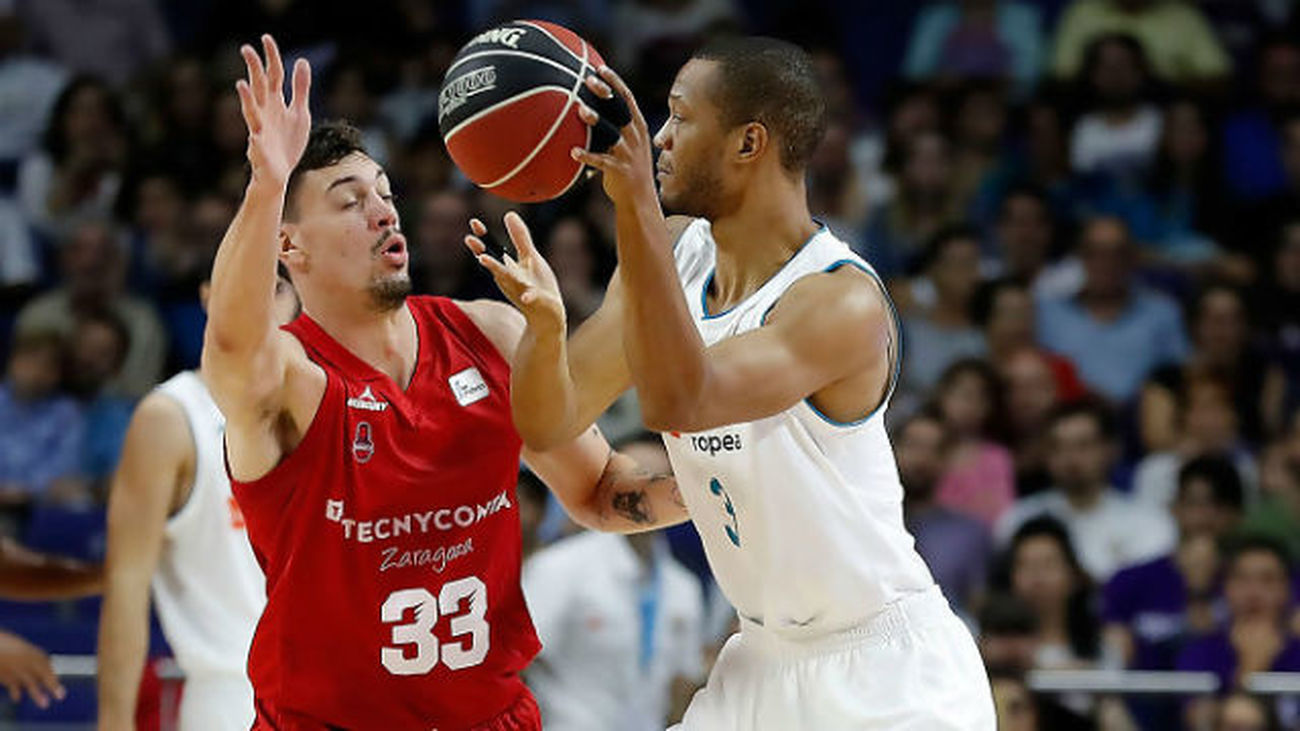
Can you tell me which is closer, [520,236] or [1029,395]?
[520,236]

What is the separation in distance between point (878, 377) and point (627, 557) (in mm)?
3686

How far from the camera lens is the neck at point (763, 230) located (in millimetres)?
4434

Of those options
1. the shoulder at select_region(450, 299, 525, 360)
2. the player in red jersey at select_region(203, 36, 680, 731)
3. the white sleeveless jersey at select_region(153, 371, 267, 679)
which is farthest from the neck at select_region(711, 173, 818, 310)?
the white sleeveless jersey at select_region(153, 371, 267, 679)

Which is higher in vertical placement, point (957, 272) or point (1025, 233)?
point (1025, 233)

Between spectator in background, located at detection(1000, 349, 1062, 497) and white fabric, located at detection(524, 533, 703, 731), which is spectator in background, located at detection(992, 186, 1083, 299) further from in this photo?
white fabric, located at detection(524, 533, 703, 731)

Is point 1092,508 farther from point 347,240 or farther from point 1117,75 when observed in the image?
point 347,240

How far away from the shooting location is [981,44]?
1120 centimetres

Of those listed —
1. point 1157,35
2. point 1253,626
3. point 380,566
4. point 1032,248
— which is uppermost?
point 1157,35

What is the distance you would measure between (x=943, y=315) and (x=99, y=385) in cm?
396

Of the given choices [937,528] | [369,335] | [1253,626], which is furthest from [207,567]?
[1253,626]

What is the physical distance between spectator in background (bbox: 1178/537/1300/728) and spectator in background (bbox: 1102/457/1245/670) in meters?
0.11

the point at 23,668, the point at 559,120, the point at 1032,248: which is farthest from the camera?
the point at 1032,248

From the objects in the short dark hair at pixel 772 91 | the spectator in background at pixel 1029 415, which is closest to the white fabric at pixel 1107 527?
the spectator in background at pixel 1029 415

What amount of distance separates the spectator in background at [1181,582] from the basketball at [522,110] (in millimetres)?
4312
